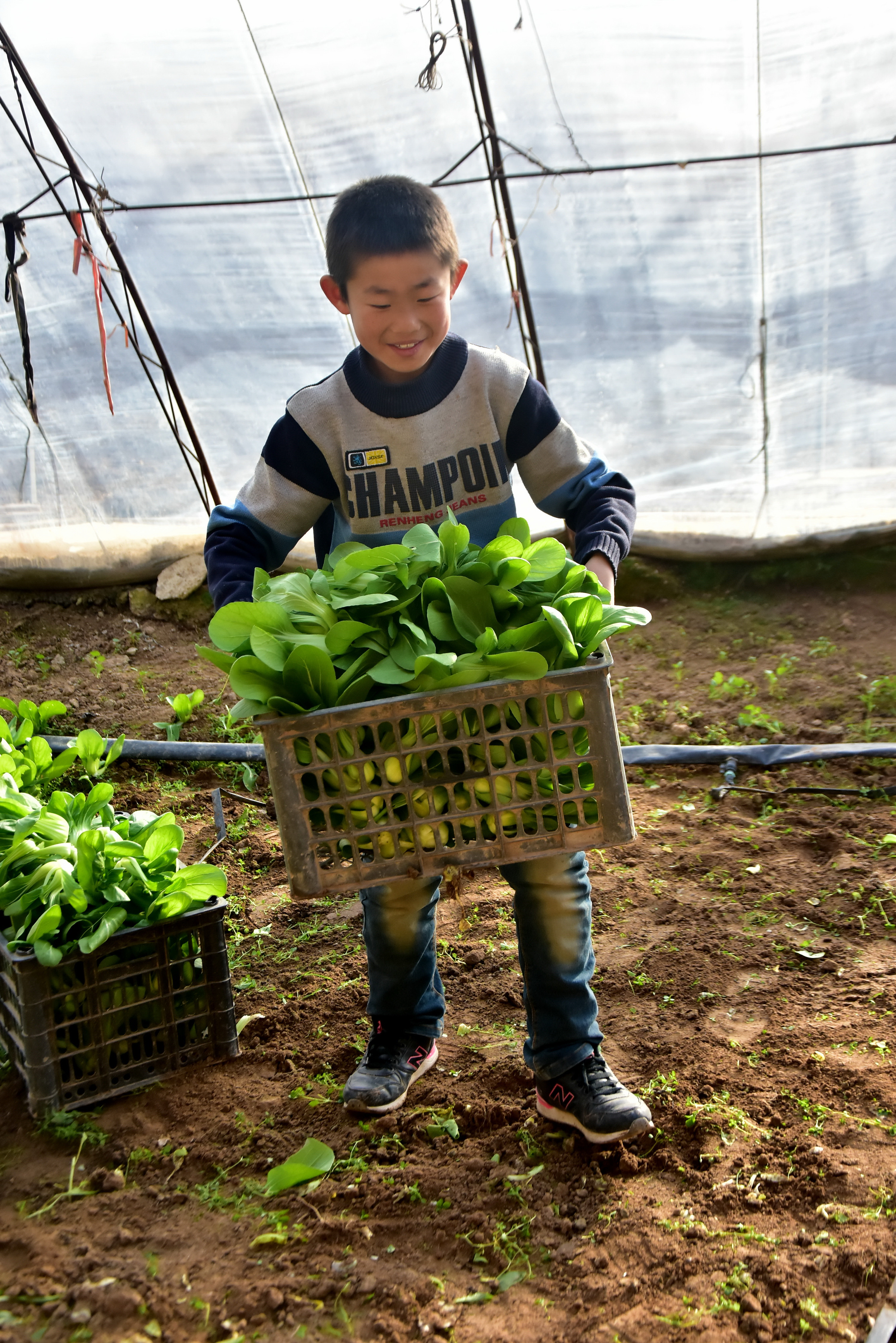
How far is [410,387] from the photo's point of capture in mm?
2070

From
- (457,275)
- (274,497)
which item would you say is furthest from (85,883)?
(457,275)

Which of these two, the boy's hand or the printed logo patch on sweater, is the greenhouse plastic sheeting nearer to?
the printed logo patch on sweater

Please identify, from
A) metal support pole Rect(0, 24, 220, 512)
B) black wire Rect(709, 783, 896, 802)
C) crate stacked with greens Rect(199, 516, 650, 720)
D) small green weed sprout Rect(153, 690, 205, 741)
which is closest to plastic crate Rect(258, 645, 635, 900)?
crate stacked with greens Rect(199, 516, 650, 720)

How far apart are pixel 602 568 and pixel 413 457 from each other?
45 centimetres

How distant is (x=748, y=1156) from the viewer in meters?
1.80

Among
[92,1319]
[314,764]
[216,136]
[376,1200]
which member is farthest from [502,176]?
[92,1319]

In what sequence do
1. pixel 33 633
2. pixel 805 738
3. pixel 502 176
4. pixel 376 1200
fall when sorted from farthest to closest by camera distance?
Answer: pixel 33 633, pixel 502 176, pixel 805 738, pixel 376 1200

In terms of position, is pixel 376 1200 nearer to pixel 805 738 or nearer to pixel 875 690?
pixel 805 738

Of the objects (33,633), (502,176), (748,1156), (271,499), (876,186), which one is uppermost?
(502,176)

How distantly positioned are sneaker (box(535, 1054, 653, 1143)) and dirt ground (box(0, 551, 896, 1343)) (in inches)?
1.6

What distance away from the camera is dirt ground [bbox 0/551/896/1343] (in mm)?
1525

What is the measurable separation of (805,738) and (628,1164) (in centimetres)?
211

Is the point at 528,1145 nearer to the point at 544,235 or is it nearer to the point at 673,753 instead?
the point at 673,753

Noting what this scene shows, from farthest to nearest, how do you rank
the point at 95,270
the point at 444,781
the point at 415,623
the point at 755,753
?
1. the point at 95,270
2. the point at 755,753
3. the point at 415,623
4. the point at 444,781
